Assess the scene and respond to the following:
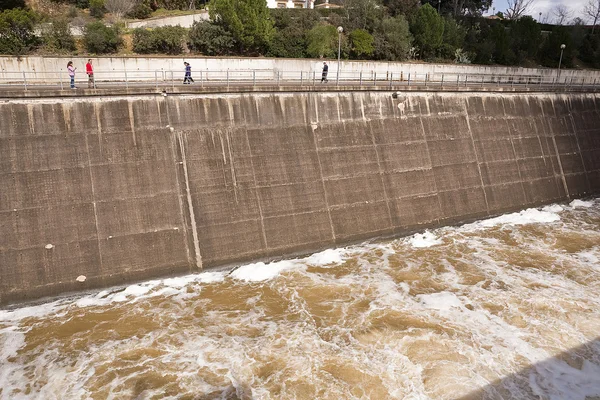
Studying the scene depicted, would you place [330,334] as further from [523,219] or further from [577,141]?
[577,141]

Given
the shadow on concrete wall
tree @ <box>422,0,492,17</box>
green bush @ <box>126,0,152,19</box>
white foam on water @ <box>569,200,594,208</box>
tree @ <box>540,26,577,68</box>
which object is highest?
tree @ <box>422,0,492,17</box>

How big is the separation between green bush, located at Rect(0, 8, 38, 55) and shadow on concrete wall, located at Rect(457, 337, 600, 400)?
26936mm

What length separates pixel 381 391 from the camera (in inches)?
369

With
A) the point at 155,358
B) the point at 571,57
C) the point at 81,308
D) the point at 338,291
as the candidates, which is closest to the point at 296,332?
the point at 338,291

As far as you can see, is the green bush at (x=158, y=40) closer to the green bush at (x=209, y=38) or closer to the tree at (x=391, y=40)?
the green bush at (x=209, y=38)

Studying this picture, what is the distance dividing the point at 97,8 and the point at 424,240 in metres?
29.1

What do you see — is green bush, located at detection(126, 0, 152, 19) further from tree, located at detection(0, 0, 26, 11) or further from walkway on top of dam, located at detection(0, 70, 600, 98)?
walkway on top of dam, located at detection(0, 70, 600, 98)

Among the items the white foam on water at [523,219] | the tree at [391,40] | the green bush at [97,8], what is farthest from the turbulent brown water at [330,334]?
the green bush at [97,8]

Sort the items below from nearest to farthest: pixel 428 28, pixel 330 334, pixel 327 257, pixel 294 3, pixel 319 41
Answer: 1. pixel 330 334
2. pixel 327 257
3. pixel 319 41
4. pixel 428 28
5. pixel 294 3

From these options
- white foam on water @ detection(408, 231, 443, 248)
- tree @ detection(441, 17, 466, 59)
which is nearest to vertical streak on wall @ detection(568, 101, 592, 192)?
white foam on water @ detection(408, 231, 443, 248)

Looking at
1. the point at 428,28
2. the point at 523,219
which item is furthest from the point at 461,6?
the point at 523,219

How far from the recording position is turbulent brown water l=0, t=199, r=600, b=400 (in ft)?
31.2

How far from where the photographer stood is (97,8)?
31.2m

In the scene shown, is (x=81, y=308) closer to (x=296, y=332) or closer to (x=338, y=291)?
(x=296, y=332)
